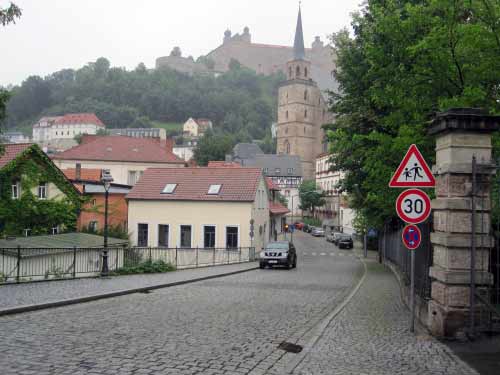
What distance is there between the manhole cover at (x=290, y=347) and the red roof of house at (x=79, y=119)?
158984mm

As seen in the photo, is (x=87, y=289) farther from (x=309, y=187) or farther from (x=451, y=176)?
(x=309, y=187)

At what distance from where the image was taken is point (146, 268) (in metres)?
21.9

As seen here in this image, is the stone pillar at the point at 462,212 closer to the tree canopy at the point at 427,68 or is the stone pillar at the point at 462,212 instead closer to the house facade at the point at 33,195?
the tree canopy at the point at 427,68

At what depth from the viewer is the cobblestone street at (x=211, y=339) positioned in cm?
691

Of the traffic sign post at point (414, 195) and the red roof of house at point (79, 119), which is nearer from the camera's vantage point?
the traffic sign post at point (414, 195)

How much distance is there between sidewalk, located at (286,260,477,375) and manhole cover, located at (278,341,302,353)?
0.15 meters

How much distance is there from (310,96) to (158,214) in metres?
86.7

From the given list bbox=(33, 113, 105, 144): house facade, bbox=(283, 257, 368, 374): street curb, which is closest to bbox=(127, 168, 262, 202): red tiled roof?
bbox=(283, 257, 368, 374): street curb

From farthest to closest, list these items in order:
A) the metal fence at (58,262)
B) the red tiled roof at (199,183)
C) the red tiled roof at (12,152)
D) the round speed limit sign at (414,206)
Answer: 1. the red tiled roof at (199,183)
2. the red tiled roof at (12,152)
3. the metal fence at (58,262)
4. the round speed limit sign at (414,206)

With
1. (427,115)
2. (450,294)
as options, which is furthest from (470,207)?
(427,115)

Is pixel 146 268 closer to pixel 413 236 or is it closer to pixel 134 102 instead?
pixel 413 236

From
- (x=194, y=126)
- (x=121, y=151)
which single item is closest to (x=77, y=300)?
(x=121, y=151)

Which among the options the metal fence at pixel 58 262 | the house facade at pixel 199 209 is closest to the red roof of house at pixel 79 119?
the house facade at pixel 199 209

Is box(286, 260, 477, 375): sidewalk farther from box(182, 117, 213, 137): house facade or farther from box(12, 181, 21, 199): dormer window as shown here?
box(182, 117, 213, 137): house facade
